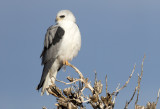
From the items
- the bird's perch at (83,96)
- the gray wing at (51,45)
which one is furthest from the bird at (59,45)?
the bird's perch at (83,96)

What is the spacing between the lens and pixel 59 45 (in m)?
7.92

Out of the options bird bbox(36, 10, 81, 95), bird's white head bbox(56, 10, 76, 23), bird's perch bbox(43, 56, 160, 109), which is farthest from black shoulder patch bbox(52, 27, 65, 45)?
bird's perch bbox(43, 56, 160, 109)

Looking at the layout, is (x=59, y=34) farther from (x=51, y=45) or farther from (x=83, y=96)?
(x=83, y=96)

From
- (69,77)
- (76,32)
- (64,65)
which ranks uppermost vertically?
(76,32)

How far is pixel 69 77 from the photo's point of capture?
5.62 meters

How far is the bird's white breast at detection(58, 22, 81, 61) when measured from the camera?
25.3ft

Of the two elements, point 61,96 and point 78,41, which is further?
point 78,41

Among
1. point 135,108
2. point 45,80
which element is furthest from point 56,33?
point 135,108

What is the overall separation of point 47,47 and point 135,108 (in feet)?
13.4

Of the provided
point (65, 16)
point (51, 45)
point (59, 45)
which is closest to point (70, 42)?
point (59, 45)

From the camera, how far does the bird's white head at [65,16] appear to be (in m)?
8.14

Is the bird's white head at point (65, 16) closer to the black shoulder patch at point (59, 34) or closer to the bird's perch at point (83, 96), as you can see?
the black shoulder patch at point (59, 34)

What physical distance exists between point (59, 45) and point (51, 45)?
0.26m

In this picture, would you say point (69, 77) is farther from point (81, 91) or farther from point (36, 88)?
point (36, 88)
